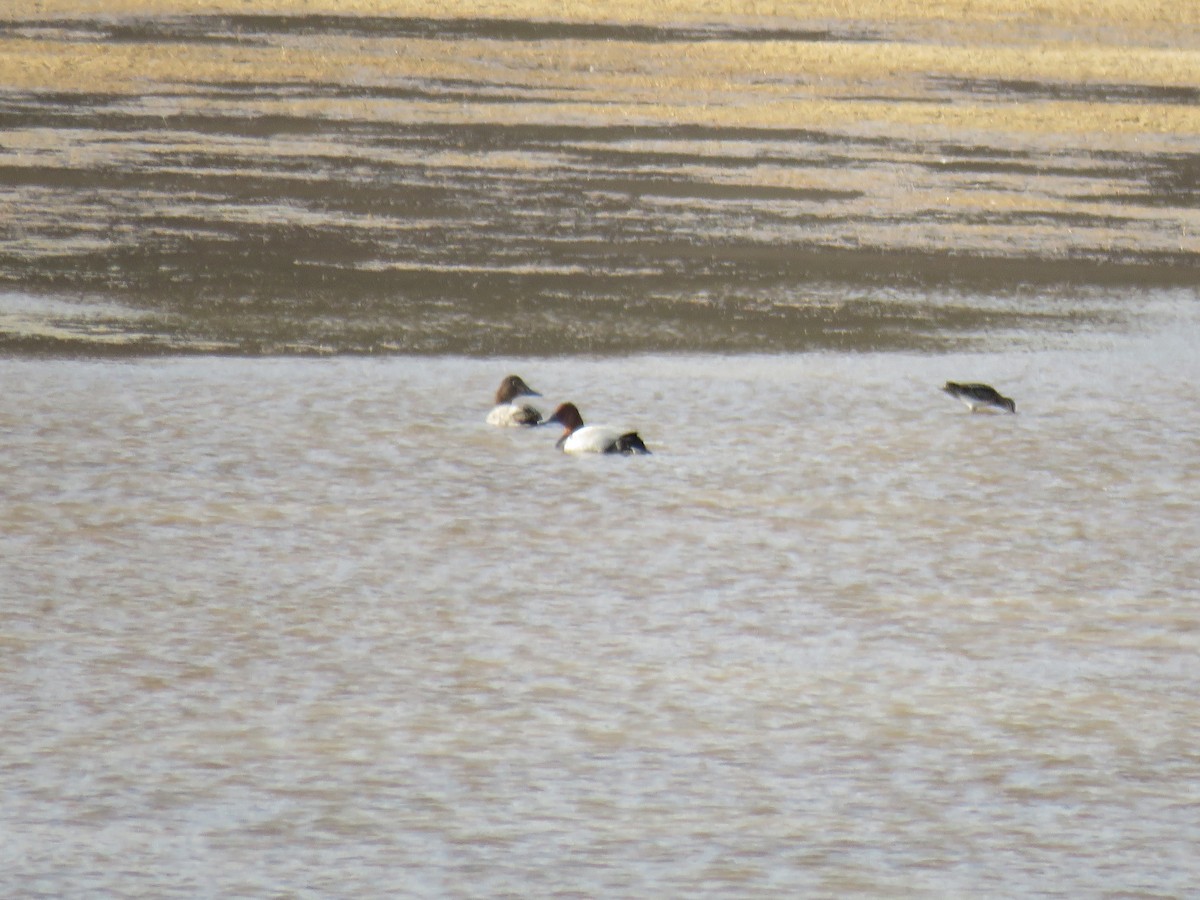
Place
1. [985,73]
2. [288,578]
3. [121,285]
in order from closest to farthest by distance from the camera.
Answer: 1. [288,578]
2. [121,285]
3. [985,73]

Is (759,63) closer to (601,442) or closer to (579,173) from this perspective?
(579,173)

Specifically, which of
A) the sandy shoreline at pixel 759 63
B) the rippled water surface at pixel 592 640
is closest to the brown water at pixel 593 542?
the rippled water surface at pixel 592 640

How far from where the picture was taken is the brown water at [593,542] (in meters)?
4.93

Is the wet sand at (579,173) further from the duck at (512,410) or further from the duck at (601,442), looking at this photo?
the duck at (601,442)

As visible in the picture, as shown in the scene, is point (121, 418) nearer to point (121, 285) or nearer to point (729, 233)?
point (121, 285)

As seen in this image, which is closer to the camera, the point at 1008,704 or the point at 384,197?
the point at 1008,704

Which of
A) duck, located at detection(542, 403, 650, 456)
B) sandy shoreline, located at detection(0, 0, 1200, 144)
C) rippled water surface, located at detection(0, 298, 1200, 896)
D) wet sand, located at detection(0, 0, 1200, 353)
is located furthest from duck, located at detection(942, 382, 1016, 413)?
sandy shoreline, located at detection(0, 0, 1200, 144)

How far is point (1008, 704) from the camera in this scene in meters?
5.84

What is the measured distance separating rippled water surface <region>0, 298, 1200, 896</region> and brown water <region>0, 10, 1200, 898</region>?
0.02 metres

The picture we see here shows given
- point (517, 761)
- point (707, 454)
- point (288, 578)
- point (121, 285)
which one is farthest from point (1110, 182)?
point (517, 761)

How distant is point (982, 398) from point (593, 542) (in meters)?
2.69

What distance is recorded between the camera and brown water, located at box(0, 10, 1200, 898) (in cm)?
493

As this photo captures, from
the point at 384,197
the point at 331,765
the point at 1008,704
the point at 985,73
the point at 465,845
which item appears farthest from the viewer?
the point at 985,73

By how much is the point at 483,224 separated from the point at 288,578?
24.9 ft
